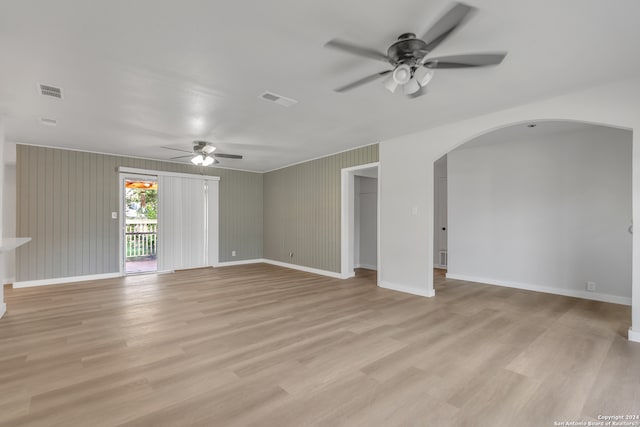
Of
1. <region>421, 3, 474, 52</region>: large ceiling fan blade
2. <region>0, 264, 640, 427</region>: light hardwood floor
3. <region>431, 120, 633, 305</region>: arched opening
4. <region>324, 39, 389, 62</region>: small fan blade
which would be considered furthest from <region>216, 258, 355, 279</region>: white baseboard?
<region>421, 3, 474, 52</region>: large ceiling fan blade

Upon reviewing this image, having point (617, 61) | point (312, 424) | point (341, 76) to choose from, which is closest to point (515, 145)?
point (617, 61)

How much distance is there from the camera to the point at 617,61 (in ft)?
8.83

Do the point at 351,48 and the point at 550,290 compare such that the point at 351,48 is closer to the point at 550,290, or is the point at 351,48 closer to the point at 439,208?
the point at 550,290

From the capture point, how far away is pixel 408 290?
5016 mm

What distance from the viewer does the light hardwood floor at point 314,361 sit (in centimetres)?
193

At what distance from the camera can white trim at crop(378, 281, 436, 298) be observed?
477 cm

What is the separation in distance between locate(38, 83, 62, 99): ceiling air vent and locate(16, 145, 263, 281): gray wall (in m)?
3.16

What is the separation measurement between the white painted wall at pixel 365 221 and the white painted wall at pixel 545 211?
179 centimetres

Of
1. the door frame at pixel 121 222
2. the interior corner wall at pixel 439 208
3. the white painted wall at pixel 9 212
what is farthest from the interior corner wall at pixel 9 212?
the interior corner wall at pixel 439 208

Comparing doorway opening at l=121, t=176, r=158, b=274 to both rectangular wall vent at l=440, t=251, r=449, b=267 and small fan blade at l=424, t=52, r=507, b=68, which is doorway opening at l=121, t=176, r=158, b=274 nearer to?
rectangular wall vent at l=440, t=251, r=449, b=267

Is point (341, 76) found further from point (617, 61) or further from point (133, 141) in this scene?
point (133, 141)

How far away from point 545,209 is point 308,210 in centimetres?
451

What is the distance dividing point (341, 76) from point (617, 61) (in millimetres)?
2427

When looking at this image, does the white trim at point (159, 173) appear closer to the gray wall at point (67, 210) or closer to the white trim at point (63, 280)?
the gray wall at point (67, 210)
